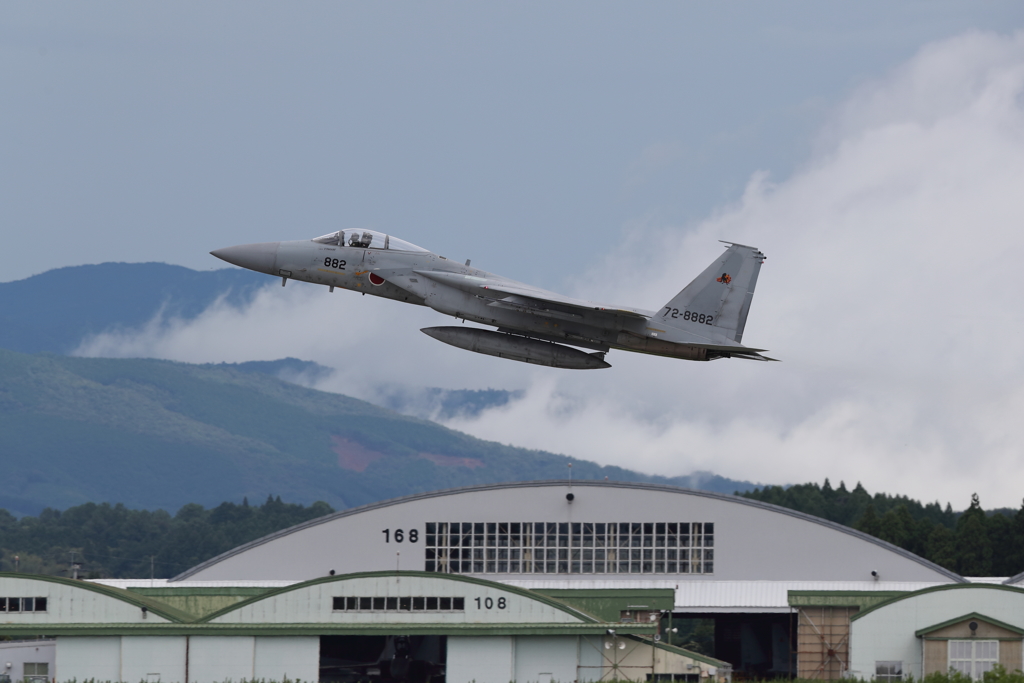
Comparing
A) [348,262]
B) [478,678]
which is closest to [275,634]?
[478,678]

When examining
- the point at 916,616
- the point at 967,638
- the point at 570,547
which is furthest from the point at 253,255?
the point at 967,638

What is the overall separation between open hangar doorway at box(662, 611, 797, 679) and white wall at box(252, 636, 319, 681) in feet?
62.9

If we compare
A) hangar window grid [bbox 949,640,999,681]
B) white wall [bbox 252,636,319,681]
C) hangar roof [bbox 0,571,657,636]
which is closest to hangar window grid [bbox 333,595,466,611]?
hangar roof [bbox 0,571,657,636]

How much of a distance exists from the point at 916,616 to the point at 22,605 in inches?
1170

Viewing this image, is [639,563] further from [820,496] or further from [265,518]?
[265,518]

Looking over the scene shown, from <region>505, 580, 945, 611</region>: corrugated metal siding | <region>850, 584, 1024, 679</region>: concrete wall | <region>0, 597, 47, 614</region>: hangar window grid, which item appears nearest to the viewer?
<region>0, 597, 47, 614</region>: hangar window grid

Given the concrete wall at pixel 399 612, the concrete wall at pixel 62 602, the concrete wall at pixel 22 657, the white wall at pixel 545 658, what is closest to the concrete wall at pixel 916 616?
the white wall at pixel 545 658

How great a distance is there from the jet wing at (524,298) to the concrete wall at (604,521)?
20469 mm

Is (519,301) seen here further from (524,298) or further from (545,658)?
(545,658)

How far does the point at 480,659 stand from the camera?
42062 millimetres

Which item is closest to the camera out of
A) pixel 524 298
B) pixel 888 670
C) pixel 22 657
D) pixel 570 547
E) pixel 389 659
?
pixel 524 298

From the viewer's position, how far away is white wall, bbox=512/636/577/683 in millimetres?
41938

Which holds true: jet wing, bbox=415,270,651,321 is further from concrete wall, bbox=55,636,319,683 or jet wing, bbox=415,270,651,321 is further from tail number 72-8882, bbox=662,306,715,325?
concrete wall, bbox=55,636,319,683

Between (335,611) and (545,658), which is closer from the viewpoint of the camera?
(545,658)
